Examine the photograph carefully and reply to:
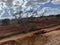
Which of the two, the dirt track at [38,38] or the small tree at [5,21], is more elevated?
the small tree at [5,21]

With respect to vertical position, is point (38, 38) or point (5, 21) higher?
point (5, 21)

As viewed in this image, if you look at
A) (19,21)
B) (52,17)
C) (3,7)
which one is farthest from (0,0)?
(52,17)

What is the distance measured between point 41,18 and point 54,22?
0.63 metres

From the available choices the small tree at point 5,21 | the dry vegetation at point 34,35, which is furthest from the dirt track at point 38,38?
the small tree at point 5,21

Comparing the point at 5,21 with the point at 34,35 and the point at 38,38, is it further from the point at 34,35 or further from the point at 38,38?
the point at 38,38

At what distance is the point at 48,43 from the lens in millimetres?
7387

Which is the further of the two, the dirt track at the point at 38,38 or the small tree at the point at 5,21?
the small tree at the point at 5,21

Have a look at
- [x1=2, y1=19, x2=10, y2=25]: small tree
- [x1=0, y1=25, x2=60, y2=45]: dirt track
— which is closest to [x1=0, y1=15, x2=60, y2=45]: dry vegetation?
[x1=0, y1=25, x2=60, y2=45]: dirt track

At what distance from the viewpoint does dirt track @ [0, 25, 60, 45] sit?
23.9 ft

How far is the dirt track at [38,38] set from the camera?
7.30 m

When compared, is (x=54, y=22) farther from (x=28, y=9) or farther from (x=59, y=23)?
(x=28, y=9)

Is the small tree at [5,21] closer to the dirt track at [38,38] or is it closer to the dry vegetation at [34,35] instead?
the dry vegetation at [34,35]

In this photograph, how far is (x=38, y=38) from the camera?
25.4 ft

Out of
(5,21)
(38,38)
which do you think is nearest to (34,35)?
(38,38)
